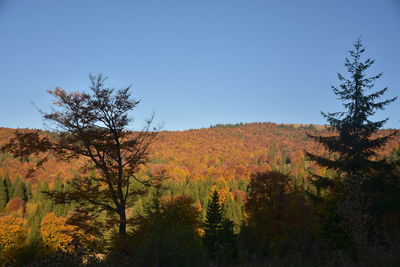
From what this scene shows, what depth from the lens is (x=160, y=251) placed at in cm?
621

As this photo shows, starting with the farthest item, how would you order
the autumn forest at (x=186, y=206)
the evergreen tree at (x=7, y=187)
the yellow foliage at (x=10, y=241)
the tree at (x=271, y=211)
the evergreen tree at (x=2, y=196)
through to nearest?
the evergreen tree at (x=7, y=187) < the evergreen tree at (x=2, y=196) < the yellow foliage at (x=10, y=241) < the tree at (x=271, y=211) < the autumn forest at (x=186, y=206)

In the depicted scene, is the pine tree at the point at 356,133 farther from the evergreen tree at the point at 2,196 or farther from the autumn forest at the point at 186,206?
the evergreen tree at the point at 2,196

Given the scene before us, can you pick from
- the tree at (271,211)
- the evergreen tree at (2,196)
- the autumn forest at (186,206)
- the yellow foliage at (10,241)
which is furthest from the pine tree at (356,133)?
the evergreen tree at (2,196)

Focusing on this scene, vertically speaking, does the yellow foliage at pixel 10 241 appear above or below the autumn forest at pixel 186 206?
below

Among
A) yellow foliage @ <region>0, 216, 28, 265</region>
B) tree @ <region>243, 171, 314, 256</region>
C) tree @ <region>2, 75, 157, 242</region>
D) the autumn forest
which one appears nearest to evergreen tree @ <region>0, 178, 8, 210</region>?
yellow foliage @ <region>0, 216, 28, 265</region>

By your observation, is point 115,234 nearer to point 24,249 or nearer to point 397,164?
point 397,164

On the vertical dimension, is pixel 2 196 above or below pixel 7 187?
below

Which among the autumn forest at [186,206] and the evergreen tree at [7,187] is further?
the evergreen tree at [7,187]

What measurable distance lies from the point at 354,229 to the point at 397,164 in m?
14.1

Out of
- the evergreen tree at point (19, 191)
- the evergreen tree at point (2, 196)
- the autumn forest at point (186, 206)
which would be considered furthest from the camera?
the evergreen tree at point (19, 191)

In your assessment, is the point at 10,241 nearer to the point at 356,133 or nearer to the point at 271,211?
the point at 271,211

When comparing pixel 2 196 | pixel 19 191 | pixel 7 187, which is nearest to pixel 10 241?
pixel 2 196

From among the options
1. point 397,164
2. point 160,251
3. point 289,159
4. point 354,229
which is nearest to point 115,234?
point 160,251

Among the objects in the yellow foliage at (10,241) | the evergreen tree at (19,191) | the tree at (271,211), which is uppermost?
the evergreen tree at (19,191)
